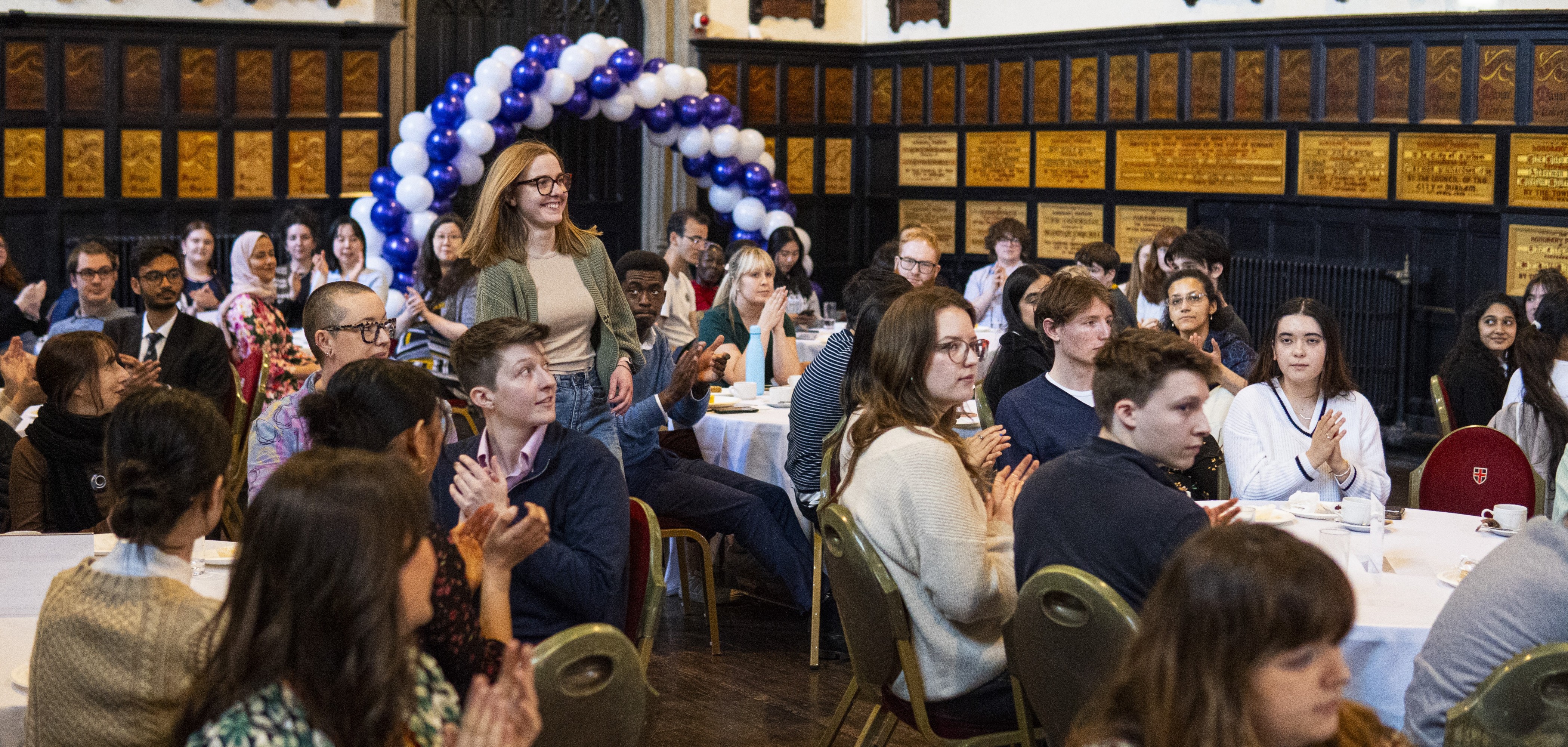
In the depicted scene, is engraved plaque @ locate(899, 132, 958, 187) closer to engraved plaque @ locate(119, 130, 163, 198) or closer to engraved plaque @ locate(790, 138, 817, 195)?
engraved plaque @ locate(790, 138, 817, 195)

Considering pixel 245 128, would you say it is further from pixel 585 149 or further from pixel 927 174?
pixel 927 174

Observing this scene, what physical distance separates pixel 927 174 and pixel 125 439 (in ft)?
35.9

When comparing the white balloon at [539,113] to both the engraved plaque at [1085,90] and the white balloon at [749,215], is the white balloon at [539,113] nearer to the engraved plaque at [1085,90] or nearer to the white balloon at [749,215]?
the white balloon at [749,215]

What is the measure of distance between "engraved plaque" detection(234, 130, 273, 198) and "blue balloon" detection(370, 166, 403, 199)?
138 cm

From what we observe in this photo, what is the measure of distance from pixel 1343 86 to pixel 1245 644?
28.9ft

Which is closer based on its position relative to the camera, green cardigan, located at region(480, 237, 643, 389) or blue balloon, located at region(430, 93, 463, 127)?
green cardigan, located at region(480, 237, 643, 389)

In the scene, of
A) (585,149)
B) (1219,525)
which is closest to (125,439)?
(1219,525)

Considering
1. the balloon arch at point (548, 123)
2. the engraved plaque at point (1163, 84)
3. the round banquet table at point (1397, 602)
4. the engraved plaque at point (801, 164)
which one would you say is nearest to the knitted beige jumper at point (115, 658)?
the round banquet table at point (1397, 602)

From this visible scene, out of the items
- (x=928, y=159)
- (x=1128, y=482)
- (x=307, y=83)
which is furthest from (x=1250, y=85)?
(x=1128, y=482)

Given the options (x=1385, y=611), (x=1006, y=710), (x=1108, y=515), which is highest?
(x=1108, y=515)

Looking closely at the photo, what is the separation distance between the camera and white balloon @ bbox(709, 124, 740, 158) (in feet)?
35.7

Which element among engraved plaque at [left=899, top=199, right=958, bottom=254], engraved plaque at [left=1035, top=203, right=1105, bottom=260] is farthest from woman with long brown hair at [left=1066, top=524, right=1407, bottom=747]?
engraved plaque at [left=899, top=199, right=958, bottom=254]

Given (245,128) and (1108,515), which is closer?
(1108,515)

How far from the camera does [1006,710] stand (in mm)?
3145
